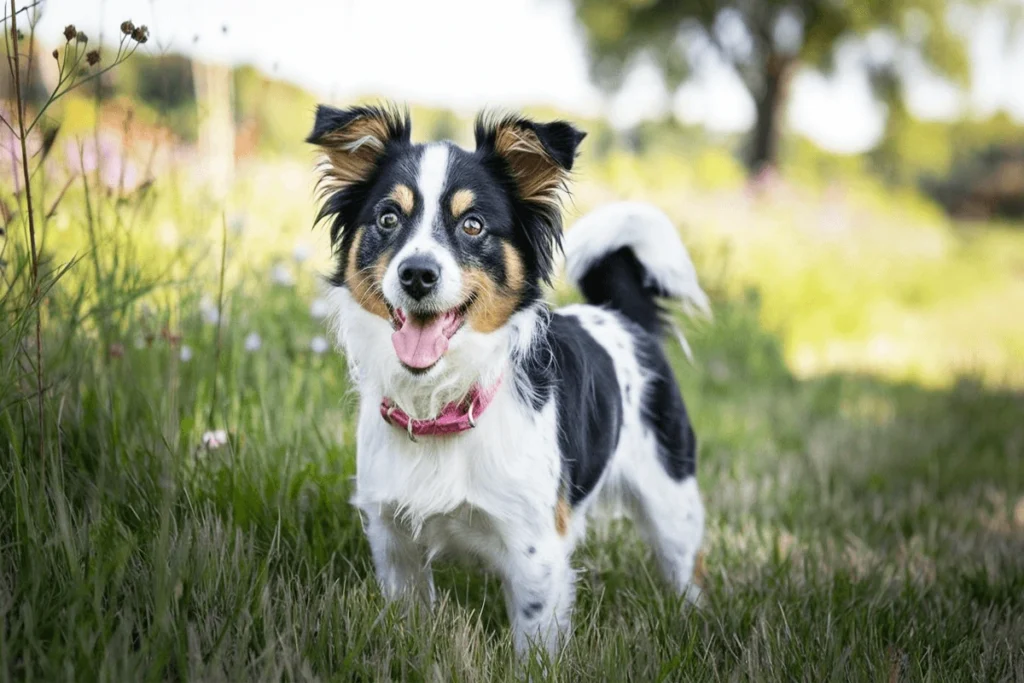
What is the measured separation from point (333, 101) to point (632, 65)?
2010 cm

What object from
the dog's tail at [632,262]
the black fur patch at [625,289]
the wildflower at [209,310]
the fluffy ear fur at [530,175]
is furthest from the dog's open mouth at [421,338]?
the wildflower at [209,310]

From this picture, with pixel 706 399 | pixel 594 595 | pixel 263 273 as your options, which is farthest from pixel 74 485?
pixel 706 399

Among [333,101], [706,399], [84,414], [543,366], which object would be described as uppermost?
[333,101]

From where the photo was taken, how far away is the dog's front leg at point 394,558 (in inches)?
110

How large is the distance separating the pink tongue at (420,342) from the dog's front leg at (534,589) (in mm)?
608

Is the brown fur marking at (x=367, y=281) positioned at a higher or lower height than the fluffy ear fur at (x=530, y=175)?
lower

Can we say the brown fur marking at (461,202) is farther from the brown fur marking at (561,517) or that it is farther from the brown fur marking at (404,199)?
the brown fur marking at (561,517)

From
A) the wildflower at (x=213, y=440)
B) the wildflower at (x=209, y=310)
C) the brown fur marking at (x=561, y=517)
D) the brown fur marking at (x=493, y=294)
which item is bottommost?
the brown fur marking at (x=561, y=517)

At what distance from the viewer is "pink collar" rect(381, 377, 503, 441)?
8.87ft

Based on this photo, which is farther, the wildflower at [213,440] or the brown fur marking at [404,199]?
the wildflower at [213,440]

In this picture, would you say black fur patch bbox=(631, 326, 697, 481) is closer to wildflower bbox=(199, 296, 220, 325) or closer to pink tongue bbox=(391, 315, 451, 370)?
pink tongue bbox=(391, 315, 451, 370)

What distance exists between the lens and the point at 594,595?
2.99 m

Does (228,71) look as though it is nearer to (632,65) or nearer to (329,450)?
(329,450)

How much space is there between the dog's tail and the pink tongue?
113cm
